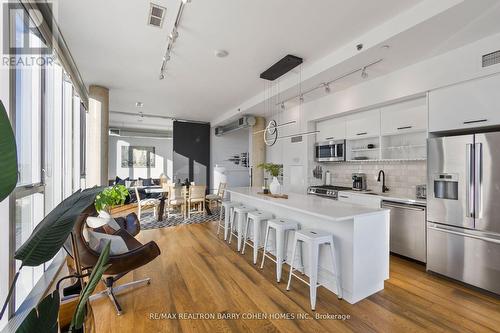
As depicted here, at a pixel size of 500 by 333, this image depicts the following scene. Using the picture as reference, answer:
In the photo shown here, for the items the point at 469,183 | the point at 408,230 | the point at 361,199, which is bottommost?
the point at 408,230

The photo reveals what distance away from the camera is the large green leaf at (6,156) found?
0.67 m

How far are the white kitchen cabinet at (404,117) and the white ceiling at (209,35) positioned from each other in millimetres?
1481

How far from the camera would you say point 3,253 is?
5.37ft

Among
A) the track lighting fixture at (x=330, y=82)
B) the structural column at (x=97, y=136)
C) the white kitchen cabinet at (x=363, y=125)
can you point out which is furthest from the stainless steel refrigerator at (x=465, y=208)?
the structural column at (x=97, y=136)

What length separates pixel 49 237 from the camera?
2.71ft

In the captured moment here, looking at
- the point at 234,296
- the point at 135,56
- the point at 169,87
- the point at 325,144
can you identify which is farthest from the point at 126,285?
the point at 325,144

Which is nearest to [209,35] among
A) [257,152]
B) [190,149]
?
[257,152]

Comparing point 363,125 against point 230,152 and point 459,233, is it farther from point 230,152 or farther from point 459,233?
point 230,152

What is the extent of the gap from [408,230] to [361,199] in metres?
0.79

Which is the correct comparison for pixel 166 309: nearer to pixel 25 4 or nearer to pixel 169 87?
pixel 25 4

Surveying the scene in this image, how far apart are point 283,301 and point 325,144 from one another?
11.3 ft

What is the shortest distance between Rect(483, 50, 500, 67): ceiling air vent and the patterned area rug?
5476mm

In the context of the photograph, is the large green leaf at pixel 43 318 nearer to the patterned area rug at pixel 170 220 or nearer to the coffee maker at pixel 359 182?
the coffee maker at pixel 359 182

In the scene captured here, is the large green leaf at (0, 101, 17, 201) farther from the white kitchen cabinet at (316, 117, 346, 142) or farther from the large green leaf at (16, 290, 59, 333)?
the white kitchen cabinet at (316, 117, 346, 142)
